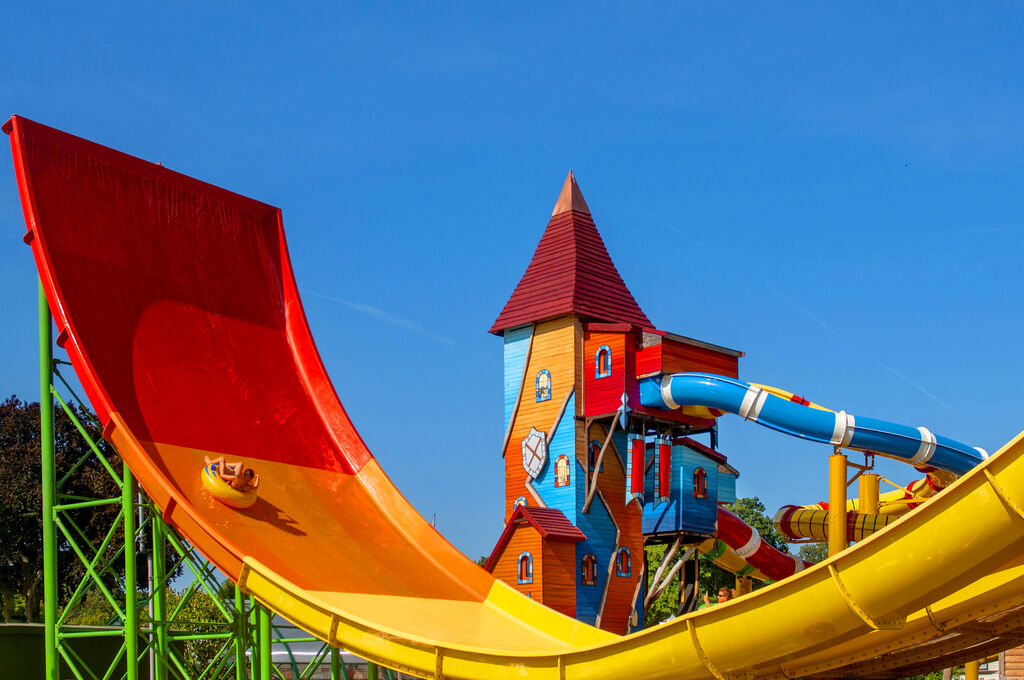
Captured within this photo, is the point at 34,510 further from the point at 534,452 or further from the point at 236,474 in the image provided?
the point at 236,474

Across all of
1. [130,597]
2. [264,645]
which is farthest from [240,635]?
[130,597]

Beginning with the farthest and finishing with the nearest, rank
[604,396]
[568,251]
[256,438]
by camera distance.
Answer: [568,251]
[604,396]
[256,438]

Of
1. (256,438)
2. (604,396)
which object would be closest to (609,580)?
(604,396)

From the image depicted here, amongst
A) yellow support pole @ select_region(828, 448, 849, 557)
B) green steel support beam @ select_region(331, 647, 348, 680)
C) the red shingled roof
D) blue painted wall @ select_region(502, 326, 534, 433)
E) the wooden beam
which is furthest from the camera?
blue painted wall @ select_region(502, 326, 534, 433)

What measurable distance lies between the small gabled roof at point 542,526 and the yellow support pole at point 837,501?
585 centimetres

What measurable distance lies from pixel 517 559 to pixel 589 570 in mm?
1523

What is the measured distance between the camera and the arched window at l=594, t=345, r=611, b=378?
21516mm

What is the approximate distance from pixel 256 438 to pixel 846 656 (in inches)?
324

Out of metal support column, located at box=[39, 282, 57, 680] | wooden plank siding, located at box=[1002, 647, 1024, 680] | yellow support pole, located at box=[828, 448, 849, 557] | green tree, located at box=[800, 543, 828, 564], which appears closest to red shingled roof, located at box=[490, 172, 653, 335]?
yellow support pole, located at box=[828, 448, 849, 557]

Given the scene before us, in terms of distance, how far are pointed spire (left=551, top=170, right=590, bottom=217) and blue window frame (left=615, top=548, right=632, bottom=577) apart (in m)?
7.74

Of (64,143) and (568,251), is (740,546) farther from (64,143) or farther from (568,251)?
(64,143)

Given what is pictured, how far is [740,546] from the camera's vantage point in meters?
22.7

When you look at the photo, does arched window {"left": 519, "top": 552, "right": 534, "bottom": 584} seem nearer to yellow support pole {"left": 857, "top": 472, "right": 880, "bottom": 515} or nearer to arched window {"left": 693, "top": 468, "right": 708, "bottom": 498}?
arched window {"left": 693, "top": 468, "right": 708, "bottom": 498}

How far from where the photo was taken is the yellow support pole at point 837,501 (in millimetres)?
15438
